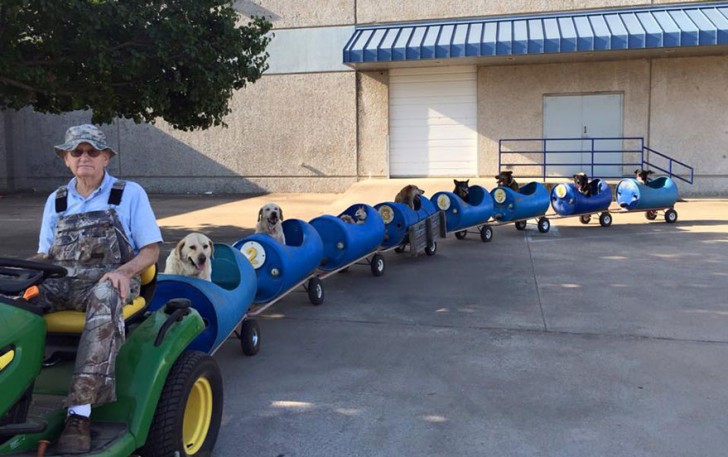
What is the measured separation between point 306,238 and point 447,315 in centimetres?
178

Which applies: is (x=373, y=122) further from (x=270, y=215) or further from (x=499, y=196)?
(x=270, y=215)

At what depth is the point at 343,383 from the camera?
4.97 m

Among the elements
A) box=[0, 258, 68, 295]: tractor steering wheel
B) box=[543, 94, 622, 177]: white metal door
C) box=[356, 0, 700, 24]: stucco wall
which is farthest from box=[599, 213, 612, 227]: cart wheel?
box=[0, 258, 68, 295]: tractor steering wheel

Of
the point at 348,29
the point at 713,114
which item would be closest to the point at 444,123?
the point at 348,29

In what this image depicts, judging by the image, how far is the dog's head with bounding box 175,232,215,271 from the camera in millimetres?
5297

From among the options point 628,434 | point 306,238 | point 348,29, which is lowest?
point 628,434

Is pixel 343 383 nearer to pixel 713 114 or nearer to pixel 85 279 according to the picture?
pixel 85 279

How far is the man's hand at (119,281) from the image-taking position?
308cm

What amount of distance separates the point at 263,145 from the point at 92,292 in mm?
19068

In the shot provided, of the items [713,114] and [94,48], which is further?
[713,114]

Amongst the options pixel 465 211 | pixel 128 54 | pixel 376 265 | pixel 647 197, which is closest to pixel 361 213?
pixel 376 265

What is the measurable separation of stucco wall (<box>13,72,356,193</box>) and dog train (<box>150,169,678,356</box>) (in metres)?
8.91

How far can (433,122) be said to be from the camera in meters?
20.4

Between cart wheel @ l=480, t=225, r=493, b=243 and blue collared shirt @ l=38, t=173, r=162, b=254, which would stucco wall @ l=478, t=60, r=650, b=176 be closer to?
cart wheel @ l=480, t=225, r=493, b=243
